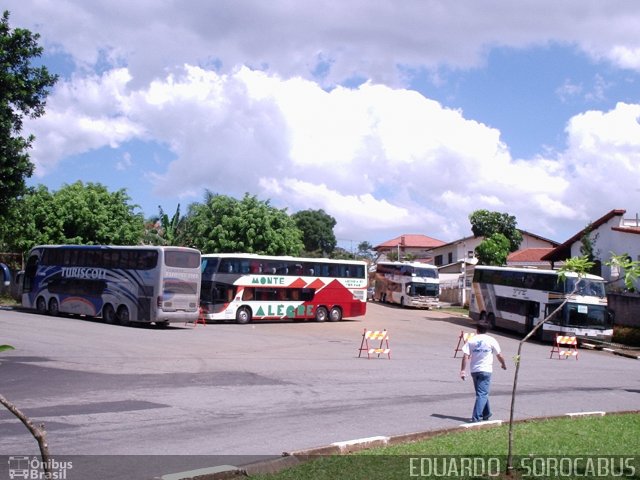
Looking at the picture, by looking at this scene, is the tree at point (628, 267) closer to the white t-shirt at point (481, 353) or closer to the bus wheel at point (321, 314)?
the white t-shirt at point (481, 353)

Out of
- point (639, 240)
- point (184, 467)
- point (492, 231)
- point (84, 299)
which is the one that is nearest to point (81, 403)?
point (184, 467)

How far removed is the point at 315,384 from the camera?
619 inches

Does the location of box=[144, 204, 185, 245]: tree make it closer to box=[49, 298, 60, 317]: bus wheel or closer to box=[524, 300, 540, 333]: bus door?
box=[49, 298, 60, 317]: bus wheel

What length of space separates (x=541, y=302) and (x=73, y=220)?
28.9 meters

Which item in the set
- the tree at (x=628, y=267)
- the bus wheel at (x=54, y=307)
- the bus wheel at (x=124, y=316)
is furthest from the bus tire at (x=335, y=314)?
the tree at (x=628, y=267)

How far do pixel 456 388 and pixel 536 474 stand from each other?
29.7ft

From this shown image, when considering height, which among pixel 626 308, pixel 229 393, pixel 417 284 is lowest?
pixel 229 393

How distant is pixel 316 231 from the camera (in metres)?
97.3

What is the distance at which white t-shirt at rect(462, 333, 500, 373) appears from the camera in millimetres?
11438

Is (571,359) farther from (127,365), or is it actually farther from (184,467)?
(184,467)

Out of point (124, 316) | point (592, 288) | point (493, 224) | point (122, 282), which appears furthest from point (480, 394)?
point (493, 224)

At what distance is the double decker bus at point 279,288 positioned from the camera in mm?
37969

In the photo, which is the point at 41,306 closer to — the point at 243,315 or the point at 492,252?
the point at 243,315

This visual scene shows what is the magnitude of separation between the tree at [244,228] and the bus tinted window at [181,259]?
61.0 ft
